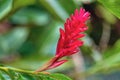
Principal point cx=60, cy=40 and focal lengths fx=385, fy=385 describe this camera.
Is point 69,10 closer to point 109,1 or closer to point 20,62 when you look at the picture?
point 20,62

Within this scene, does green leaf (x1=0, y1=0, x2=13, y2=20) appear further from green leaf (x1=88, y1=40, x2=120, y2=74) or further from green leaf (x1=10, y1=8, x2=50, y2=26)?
green leaf (x1=10, y1=8, x2=50, y2=26)

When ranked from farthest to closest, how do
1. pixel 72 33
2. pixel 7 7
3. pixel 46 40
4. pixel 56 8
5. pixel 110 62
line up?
pixel 46 40 → pixel 56 8 → pixel 110 62 → pixel 7 7 → pixel 72 33

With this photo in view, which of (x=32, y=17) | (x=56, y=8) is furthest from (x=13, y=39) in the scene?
(x=56, y=8)

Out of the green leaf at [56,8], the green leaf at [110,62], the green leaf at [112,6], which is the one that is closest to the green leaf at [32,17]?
the green leaf at [56,8]

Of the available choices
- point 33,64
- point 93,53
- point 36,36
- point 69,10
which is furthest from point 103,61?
point 36,36

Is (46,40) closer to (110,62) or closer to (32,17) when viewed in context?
(32,17)

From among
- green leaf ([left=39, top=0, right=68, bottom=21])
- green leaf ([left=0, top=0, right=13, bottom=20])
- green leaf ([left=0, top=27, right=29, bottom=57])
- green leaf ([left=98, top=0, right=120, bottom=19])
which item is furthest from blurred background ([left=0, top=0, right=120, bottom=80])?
green leaf ([left=98, top=0, right=120, bottom=19])

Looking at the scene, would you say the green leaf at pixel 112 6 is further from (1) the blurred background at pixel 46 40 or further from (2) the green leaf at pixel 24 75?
(1) the blurred background at pixel 46 40

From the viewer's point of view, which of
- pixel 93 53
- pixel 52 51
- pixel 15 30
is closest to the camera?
pixel 93 53
